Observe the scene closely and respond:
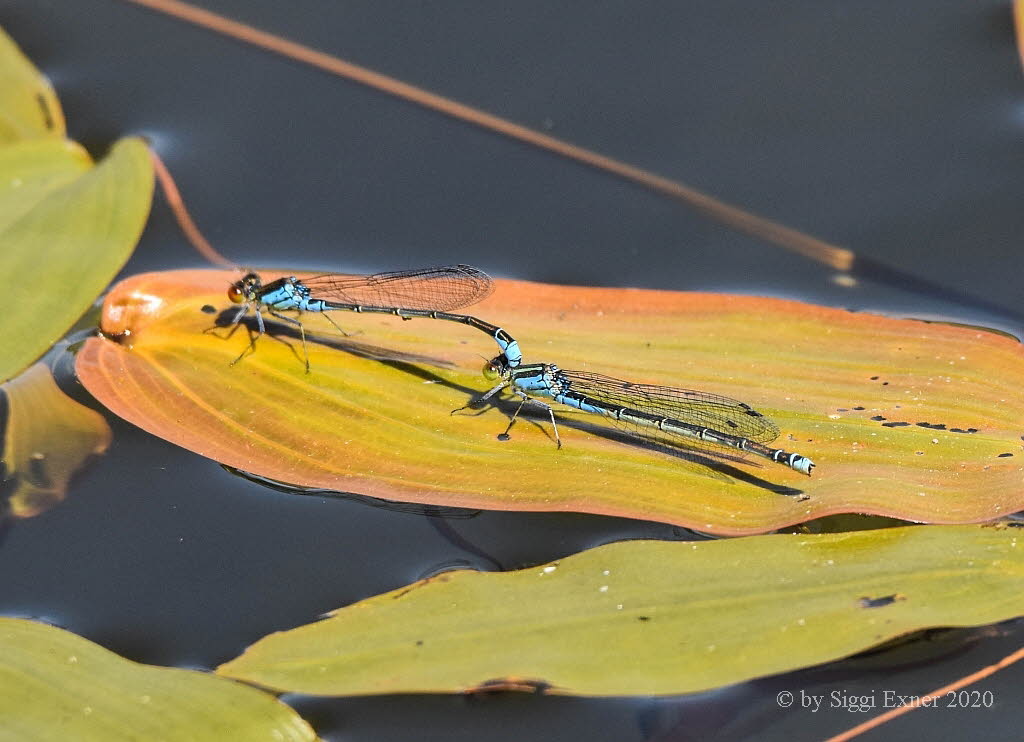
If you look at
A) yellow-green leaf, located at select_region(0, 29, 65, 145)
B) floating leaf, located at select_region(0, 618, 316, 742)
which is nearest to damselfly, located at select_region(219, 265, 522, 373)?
floating leaf, located at select_region(0, 618, 316, 742)

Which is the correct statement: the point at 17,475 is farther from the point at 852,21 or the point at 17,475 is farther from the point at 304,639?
the point at 852,21

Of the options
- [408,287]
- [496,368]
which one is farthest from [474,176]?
[496,368]

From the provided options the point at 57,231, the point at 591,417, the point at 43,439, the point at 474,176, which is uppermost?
the point at 474,176

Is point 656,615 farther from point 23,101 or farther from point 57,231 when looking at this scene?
point 23,101

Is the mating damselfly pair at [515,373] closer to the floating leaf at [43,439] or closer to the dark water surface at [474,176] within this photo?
the dark water surface at [474,176]

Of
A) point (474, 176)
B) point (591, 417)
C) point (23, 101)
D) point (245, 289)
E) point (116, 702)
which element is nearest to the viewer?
point (116, 702)

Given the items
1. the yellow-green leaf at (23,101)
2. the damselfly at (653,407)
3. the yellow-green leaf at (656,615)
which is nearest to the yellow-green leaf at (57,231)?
the yellow-green leaf at (23,101)
